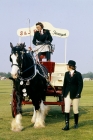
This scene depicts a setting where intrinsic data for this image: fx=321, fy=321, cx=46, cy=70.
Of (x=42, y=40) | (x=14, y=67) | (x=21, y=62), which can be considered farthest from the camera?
(x=42, y=40)

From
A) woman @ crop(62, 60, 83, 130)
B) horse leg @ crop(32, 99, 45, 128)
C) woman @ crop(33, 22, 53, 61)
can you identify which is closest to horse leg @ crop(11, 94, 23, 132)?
horse leg @ crop(32, 99, 45, 128)

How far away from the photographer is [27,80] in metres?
9.02

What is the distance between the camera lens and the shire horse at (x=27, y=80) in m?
8.44

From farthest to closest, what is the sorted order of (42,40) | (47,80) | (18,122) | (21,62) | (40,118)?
(42,40), (47,80), (40,118), (18,122), (21,62)

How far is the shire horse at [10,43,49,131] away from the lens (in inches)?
332

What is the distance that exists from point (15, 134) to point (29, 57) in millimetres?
2260

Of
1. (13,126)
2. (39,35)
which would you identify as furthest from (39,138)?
(39,35)

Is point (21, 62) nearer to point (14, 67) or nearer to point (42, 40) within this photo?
point (14, 67)

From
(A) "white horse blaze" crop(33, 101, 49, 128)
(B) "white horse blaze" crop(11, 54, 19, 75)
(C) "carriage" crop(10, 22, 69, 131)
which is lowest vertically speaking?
(A) "white horse blaze" crop(33, 101, 49, 128)

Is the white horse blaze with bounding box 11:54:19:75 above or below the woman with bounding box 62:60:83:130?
above

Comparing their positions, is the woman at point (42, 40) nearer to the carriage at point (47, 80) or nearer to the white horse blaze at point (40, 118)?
the carriage at point (47, 80)

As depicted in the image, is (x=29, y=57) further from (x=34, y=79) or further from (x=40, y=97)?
(x=40, y=97)

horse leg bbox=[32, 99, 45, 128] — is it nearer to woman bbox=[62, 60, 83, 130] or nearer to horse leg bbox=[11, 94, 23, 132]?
horse leg bbox=[11, 94, 23, 132]

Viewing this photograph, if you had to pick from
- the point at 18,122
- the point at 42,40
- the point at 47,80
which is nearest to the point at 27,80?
the point at 18,122
